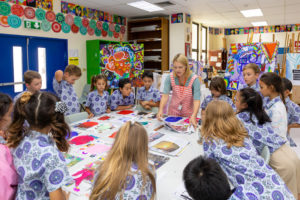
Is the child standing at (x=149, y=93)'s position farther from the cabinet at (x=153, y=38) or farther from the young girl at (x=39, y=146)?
the cabinet at (x=153, y=38)

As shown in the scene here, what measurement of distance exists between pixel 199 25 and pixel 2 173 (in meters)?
7.65

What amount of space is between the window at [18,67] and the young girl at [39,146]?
373 cm

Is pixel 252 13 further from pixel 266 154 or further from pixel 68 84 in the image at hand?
pixel 266 154

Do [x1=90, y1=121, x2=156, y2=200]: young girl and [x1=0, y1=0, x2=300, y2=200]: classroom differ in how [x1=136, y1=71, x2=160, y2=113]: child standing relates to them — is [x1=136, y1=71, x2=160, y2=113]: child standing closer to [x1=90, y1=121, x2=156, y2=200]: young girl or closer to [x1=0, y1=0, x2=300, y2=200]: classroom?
[x1=0, y1=0, x2=300, y2=200]: classroom

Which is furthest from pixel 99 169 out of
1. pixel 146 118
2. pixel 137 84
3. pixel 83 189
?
pixel 137 84

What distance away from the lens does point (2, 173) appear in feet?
3.42

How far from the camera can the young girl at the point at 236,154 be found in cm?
125

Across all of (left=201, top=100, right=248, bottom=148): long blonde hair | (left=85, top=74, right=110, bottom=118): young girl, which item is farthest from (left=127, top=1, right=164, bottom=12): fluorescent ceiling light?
(left=201, top=100, right=248, bottom=148): long blonde hair

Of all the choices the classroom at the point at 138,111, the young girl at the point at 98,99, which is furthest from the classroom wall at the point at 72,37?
the young girl at the point at 98,99

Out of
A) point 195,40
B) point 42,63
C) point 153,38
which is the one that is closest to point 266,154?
point 42,63

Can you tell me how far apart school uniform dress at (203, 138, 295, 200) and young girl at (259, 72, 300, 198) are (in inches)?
18.5

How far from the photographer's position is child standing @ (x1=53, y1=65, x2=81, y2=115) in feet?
9.76

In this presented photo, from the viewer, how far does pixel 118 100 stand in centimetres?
315

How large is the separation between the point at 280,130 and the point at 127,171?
147 cm
